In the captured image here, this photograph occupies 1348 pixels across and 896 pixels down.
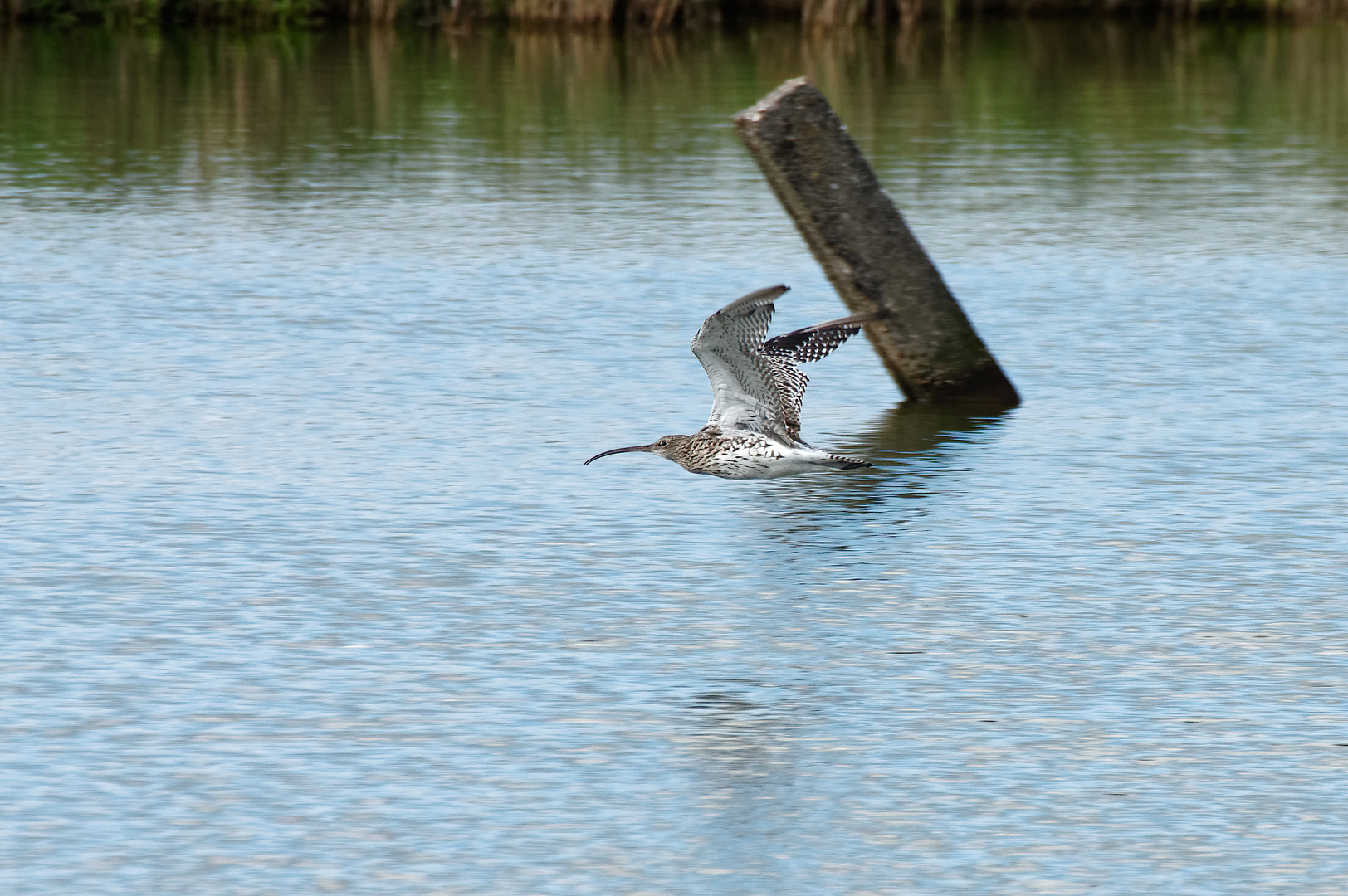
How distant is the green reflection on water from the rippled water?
2.46 metres

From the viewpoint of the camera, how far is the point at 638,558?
790 centimetres

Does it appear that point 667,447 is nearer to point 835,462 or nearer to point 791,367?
point 791,367

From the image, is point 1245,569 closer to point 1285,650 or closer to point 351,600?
point 1285,650

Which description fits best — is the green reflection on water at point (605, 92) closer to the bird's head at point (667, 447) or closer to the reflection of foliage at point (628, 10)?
the reflection of foliage at point (628, 10)

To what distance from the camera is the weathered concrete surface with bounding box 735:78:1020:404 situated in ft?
32.4

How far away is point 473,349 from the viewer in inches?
460

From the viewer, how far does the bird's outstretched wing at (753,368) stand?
819 cm

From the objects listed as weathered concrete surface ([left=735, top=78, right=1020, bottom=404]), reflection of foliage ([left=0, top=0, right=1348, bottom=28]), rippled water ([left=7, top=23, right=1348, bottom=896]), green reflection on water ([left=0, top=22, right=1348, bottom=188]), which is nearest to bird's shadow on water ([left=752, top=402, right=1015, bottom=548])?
rippled water ([left=7, top=23, right=1348, bottom=896])

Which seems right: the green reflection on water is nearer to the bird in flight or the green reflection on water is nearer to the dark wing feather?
the dark wing feather

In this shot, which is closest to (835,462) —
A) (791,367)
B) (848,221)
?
(791,367)

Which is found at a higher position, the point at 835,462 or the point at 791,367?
the point at 791,367

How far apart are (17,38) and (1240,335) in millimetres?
22080

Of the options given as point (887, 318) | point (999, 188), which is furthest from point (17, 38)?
point (887, 318)

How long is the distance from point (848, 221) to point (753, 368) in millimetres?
1611
